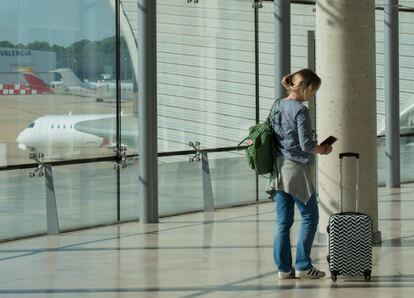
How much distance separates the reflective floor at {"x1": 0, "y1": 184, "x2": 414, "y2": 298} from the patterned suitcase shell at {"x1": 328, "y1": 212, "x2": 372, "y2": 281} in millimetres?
116

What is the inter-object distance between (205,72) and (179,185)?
6.10ft

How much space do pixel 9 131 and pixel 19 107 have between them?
330mm

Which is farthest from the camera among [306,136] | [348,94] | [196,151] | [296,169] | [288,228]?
[196,151]

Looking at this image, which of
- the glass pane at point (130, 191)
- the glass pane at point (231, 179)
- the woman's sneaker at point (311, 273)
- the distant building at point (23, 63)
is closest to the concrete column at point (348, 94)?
the woman's sneaker at point (311, 273)

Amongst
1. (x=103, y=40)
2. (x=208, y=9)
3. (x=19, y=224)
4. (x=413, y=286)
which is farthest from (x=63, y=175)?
(x=413, y=286)

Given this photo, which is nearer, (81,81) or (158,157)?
(81,81)

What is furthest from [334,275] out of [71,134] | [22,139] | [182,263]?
[71,134]

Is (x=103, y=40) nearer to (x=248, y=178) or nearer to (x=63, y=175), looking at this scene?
(x=63, y=175)

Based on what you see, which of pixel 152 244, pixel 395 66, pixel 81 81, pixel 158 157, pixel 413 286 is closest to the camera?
pixel 413 286

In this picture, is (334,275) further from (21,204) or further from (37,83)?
(37,83)

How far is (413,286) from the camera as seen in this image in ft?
27.1

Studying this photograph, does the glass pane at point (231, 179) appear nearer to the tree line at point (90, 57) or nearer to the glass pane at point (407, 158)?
the tree line at point (90, 57)

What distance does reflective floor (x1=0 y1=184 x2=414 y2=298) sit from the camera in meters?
8.30

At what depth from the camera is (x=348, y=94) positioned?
1055 cm
